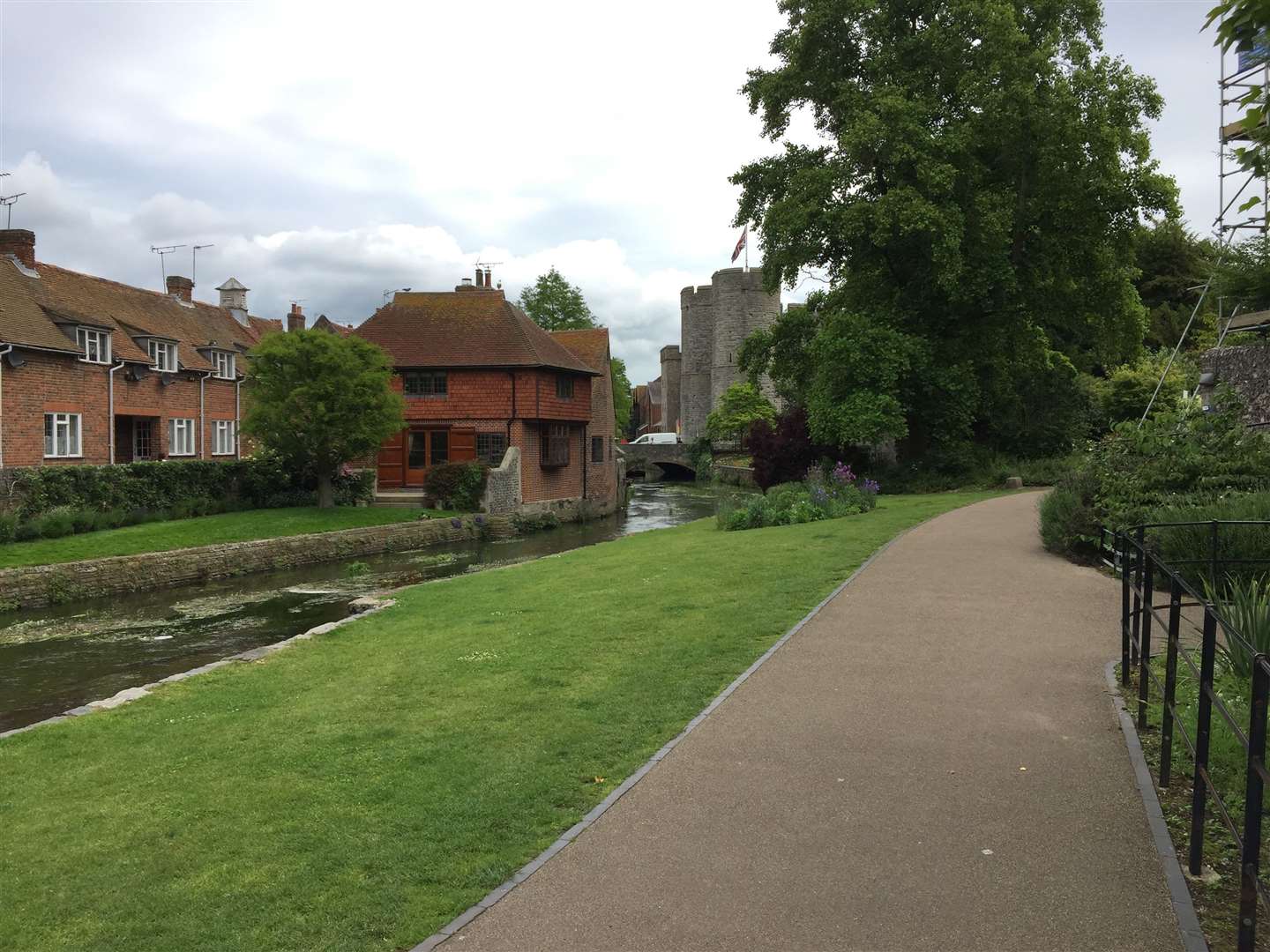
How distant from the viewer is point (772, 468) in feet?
107

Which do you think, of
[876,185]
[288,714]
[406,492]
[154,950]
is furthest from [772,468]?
[154,950]

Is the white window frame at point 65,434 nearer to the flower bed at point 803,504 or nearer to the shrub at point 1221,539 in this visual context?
the flower bed at point 803,504

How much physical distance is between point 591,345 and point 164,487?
71.9ft

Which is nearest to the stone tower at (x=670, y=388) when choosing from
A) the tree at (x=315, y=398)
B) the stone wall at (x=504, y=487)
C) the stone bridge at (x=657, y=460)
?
the stone bridge at (x=657, y=460)

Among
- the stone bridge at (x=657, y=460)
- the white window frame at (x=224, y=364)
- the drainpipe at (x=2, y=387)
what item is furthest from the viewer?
the stone bridge at (x=657, y=460)

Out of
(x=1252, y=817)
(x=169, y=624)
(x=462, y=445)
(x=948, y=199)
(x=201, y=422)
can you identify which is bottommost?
(x=169, y=624)

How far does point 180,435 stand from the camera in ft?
118

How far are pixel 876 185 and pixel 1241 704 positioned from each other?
26.5 metres

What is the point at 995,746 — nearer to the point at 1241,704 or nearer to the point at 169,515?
the point at 1241,704

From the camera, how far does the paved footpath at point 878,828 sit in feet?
14.4

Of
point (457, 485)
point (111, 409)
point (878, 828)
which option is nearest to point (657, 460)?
point (457, 485)

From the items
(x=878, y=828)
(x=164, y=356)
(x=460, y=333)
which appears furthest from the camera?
(x=460, y=333)

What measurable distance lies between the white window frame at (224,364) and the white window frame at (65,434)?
8.12 meters

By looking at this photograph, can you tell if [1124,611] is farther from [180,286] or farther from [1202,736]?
[180,286]
